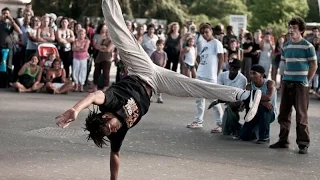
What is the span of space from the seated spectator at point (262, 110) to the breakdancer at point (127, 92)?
8.89 feet

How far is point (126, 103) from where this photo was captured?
6.79 m

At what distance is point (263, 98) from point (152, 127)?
2249 millimetres

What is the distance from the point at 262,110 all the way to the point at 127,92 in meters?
4.47

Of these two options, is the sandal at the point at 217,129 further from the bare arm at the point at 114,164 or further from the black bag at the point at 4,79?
the black bag at the point at 4,79

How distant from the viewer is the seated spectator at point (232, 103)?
Result: 37.0 feet

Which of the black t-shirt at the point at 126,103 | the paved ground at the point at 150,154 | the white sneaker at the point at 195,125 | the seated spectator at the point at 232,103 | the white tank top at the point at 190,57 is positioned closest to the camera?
the black t-shirt at the point at 126,103

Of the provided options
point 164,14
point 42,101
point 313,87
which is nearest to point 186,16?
point 164,14

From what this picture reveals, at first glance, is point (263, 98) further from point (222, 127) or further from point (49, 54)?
point (49, 54)

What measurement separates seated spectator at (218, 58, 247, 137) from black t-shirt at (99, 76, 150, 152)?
4171 millimetres

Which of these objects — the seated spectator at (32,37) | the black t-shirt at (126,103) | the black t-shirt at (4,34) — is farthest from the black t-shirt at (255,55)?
the black t-shirt at (126,103)

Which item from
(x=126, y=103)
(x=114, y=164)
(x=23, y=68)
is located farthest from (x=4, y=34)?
(x=126, y=103)

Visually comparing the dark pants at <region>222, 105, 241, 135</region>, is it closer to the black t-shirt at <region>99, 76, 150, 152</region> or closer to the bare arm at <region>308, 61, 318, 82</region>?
the bare arm at <region>308, 61, 318, 82</region>

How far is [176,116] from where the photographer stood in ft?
45.2

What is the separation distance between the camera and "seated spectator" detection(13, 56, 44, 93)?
17266mm
